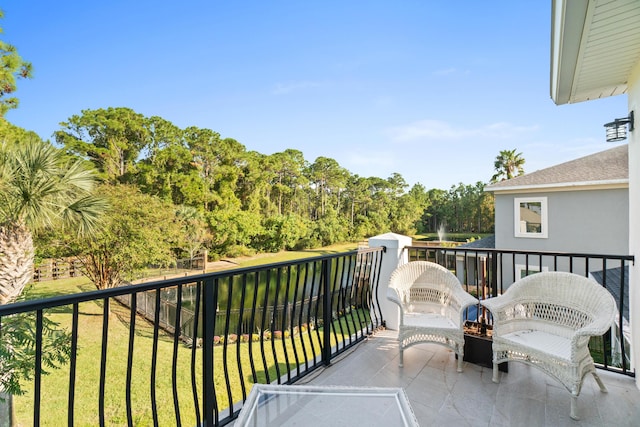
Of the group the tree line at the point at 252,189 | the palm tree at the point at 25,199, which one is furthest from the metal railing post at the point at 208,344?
the tree line at the point at 252,189

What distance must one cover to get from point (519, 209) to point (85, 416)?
41.1 feet

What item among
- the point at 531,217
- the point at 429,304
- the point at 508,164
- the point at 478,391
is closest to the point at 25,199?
the point at 429,304

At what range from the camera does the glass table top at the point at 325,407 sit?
1307mm

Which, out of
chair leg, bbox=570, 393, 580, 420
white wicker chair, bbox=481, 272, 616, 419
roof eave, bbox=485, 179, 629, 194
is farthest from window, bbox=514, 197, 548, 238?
chair leg, bbox=570, 393, 580, 420

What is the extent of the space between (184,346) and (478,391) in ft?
31.7

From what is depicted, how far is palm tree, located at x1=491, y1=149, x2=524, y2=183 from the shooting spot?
24.9 m

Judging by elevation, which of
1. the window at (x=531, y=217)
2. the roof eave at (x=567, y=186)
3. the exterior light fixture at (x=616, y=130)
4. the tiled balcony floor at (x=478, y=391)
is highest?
the roof eave at (x=567, y=186)

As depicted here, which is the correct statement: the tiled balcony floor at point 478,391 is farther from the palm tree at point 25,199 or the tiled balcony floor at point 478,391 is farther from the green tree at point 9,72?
the green tree at point 9,72

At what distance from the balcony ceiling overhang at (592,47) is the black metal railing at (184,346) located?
229cm

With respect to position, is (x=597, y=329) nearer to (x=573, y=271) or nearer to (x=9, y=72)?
(x=573, y=271)

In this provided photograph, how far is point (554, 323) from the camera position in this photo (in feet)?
8.23

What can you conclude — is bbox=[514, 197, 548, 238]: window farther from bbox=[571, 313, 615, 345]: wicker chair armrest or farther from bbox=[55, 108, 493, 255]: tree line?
bbox=[55, 108, 493, 255]: tree line

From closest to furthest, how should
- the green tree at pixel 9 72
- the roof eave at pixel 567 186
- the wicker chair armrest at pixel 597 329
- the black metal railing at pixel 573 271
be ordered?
the wicker chair armrest at pixel 597 329, the black metal railing at pixel 573 271, the roof eave at pixel 567 186, the green tree at pixel 9 72

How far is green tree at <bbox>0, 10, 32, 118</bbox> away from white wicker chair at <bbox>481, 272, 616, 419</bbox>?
15.6 meters
